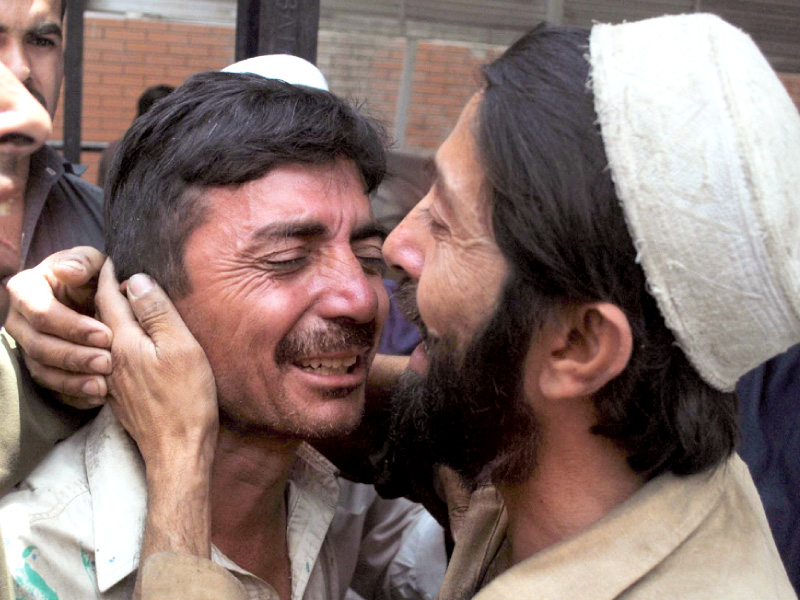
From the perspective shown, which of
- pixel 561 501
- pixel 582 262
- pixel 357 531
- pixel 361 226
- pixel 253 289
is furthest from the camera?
pixel 357 531

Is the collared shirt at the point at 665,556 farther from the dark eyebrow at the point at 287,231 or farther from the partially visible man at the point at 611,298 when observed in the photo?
the dark eyebrow at the point at 287,231

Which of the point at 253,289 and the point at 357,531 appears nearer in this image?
the point at 253,289

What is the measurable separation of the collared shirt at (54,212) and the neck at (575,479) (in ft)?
6.55

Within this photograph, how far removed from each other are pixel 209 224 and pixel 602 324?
0.99m

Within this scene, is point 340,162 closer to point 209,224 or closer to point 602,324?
point 209,224

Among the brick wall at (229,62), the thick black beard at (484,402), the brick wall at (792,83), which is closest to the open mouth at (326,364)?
the thick black beard at (484,402)

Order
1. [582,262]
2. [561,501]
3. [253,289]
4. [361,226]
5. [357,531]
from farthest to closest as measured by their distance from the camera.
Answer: [357,531]
[361,226]
[253,289]
[561,501]
[582,262]

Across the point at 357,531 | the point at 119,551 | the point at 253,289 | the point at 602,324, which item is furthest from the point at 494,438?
the point at 357,531

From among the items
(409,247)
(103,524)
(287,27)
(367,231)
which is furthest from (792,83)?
(103,524)

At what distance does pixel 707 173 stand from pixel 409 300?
77 centimetres

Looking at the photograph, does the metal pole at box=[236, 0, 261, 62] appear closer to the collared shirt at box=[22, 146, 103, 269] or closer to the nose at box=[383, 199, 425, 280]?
the collared shirt at box=[22, 146, 103, 269]

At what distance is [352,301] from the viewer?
2113 millimetres

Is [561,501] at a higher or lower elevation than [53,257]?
lower

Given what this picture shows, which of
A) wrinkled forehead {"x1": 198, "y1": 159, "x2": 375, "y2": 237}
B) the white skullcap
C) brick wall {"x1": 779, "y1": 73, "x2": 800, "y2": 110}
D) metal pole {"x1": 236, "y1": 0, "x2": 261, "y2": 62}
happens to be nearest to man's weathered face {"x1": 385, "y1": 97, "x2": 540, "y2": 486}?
wrinkled forehead {"x1": 198, "y1": 159, "x2": 375, "y2": 237}
